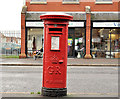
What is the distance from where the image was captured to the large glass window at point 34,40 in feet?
77.7

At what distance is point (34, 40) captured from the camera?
24.0 metres

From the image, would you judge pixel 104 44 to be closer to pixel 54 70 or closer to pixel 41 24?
pixel 41 24

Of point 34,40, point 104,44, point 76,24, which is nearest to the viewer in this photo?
point 76,24

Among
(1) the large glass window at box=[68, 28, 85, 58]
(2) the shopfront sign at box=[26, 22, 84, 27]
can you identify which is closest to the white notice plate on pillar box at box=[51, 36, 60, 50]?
(2) the shopfront sign at box=[26, 22, 84, 27]

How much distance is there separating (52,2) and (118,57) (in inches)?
341

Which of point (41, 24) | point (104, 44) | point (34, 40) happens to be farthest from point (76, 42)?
point (34, 40)

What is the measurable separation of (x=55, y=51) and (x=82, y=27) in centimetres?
1749

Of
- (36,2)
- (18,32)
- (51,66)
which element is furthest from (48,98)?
(18,32)

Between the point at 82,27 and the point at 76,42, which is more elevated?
the point at 82,27

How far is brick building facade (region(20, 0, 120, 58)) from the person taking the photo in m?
22.9

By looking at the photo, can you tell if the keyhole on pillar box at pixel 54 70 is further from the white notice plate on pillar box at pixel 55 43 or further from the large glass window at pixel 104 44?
the large glass window at pixel 104 44

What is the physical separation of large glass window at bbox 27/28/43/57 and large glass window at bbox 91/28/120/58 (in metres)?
5.38

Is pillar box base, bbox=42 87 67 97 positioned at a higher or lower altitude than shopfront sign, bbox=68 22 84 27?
lower

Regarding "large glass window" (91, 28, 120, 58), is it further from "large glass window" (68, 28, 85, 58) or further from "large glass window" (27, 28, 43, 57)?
"large glass window" (27, 28, 43, 57)
